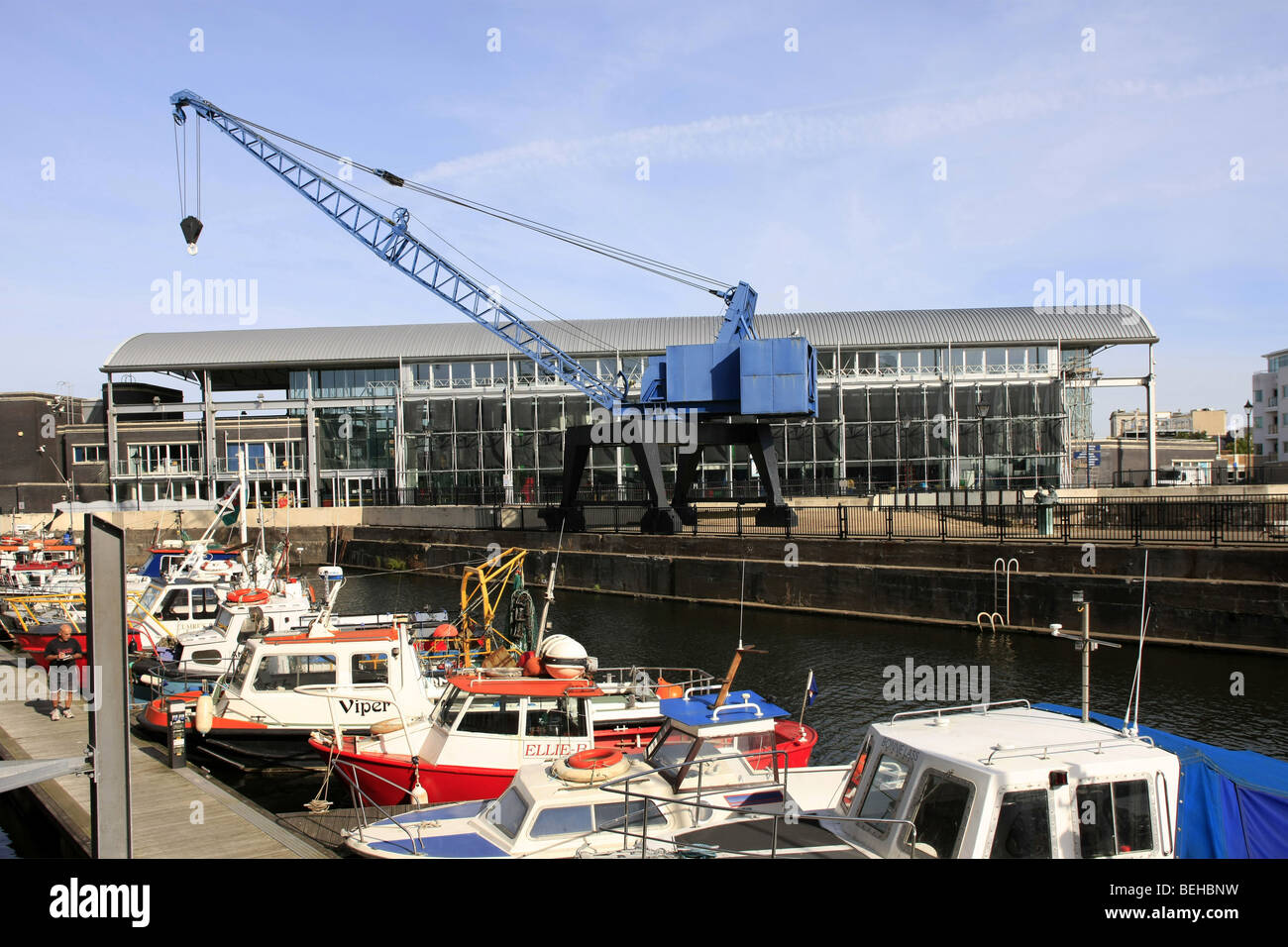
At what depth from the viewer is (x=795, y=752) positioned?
1295 cm

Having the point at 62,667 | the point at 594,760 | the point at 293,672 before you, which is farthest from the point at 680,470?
the point at 594,760

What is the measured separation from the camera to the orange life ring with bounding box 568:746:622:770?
914 cm

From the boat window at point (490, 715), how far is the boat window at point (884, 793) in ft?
21.3

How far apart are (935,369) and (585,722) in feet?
161

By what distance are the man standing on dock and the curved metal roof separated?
135ft

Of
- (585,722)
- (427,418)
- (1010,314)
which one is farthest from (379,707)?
(1010,314)

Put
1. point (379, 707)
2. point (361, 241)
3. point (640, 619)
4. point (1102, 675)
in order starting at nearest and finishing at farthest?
point (379, 707) < point (1102, 675) < point (640, 619) < point (361, 241)

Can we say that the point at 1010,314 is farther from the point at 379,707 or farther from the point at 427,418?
the point at 379,707

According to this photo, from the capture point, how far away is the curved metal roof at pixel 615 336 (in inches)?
2223

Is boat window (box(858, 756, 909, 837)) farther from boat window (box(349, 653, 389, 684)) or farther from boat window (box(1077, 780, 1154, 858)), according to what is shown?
boat window (box(349, 653, 389, 684))

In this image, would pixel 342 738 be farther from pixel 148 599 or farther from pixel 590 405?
pixel 590 405

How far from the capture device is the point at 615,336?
6025cm

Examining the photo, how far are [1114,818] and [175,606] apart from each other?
20888 mm
